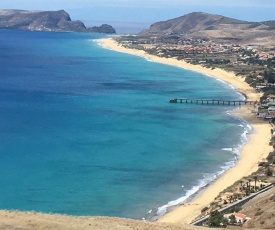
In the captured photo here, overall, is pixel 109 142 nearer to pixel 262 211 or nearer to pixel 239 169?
pixel 239 169

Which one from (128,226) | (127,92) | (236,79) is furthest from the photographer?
(236,79)

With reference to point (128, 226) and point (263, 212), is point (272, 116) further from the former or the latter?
point (128, 226)

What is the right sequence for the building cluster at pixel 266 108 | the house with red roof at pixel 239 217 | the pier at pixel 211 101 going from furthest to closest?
the pier at pixel 211 101 → the building cluster at pixel 266 108 → the house with red roof at pixel 239 217

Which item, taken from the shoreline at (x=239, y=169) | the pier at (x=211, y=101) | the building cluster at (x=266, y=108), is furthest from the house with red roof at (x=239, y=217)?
the pier at (x=211, y=101)

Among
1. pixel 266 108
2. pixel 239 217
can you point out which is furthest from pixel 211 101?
pixel 239 217

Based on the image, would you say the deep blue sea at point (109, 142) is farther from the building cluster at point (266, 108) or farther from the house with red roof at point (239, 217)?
the house with red roof at point (239, 217)

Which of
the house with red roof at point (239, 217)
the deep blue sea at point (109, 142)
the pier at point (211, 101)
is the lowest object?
the deep blue sea at point (109, 142)

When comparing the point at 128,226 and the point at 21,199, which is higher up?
the point at 128,226

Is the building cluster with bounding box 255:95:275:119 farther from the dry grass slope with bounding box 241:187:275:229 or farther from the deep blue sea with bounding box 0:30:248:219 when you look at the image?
the dry grass slope with bounding box 241:187:275:229

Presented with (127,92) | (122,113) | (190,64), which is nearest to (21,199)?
(122,113)
